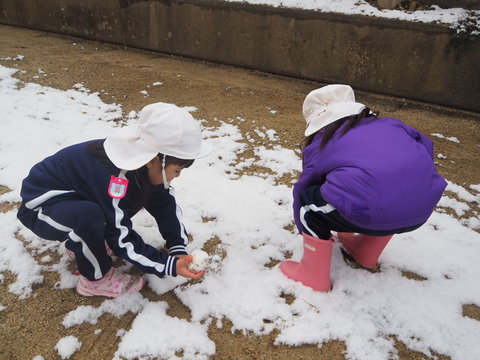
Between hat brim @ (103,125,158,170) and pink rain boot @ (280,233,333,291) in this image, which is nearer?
hat brim @ (103,125,158,170)

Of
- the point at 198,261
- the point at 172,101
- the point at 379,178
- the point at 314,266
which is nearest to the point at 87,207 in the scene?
the point at 198,261

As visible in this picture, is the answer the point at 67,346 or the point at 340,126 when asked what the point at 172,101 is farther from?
the point at 67,346

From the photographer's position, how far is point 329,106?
59.4 inches

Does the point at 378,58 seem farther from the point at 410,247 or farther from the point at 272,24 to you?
the point at 410,247

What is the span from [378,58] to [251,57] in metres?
1.31

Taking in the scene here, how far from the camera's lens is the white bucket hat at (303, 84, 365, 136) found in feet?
4.83

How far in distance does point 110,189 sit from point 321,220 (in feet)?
2.67

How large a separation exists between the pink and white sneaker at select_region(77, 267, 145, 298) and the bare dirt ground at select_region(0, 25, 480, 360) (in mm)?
43

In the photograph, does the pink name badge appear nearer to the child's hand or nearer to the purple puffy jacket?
the child's hand

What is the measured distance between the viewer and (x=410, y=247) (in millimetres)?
1918

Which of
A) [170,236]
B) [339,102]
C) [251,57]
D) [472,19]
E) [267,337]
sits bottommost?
[267,337]

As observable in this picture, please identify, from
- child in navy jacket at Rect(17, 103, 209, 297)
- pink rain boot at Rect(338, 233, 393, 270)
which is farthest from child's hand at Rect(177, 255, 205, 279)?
pink rain boot at Rect(338, 233, 393, 270)

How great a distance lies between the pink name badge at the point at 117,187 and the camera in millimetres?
1411

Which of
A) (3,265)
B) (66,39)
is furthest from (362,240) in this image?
(66,39)
